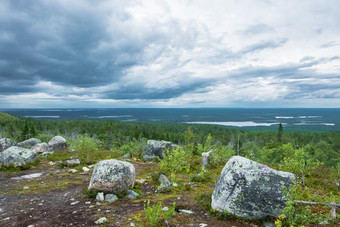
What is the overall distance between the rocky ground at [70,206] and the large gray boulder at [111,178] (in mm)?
906

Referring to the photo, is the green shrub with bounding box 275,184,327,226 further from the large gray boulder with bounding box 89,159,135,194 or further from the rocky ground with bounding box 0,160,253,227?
the large gray boulder with bounding box 89,159,135,194

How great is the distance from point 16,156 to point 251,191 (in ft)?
82.9

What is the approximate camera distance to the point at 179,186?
1313 centimetres

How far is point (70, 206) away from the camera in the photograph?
34.3 ft

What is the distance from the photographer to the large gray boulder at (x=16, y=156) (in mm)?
20531

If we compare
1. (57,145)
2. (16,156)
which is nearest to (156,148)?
(57,145)

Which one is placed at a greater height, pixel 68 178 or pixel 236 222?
pixel 236 222

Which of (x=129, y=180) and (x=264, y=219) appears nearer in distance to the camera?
(x=264, y=219)

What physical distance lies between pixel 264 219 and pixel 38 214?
1137cm

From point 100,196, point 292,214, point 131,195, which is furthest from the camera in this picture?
point 131,195

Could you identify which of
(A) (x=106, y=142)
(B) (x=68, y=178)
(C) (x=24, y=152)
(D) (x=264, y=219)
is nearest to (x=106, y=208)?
(D) (x=264, y=219)

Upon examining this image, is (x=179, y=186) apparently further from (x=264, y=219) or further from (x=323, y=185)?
(x=323, y=185)

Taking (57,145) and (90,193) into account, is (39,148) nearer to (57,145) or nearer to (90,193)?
(57,145)

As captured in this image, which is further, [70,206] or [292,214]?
[70,206]
